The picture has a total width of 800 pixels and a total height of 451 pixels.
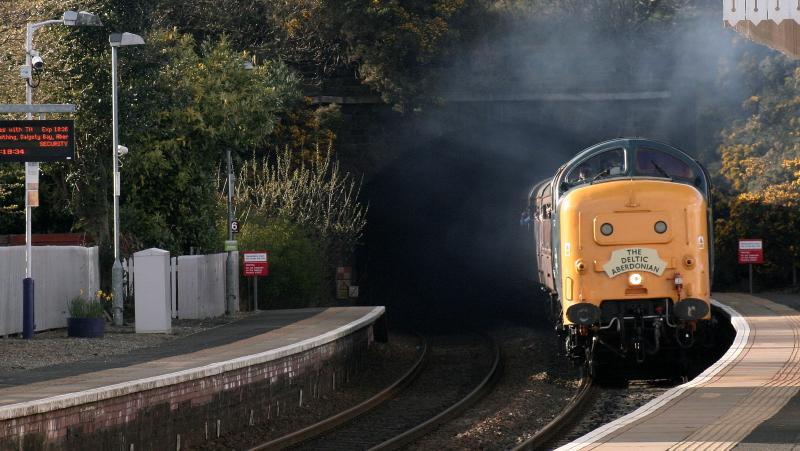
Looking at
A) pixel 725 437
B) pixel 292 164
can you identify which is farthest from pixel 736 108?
pixel 725 437

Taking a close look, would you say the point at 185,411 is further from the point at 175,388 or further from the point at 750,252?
the point at 750,252

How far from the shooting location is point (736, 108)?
159 feet

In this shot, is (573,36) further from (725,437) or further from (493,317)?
(725,437)

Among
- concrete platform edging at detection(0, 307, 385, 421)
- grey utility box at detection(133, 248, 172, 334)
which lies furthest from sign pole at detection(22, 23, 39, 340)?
concrete platform edging at detection(0, 307, 385, 421)

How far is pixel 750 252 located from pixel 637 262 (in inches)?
728

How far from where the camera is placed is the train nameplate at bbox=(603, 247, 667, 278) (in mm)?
19859

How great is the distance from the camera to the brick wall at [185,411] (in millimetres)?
13453

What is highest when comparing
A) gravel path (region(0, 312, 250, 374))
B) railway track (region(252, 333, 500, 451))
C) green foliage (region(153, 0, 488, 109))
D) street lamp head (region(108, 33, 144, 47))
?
green foliage (region(153, 0, 488, 109))

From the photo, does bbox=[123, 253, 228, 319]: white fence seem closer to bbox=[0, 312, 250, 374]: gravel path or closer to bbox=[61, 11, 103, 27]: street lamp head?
bbox=[0, 312, 250, 374]: gravel path

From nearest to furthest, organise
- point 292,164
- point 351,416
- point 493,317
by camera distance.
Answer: point 351,416
point 493,317
point 292,164

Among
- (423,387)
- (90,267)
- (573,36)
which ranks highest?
(573,36)

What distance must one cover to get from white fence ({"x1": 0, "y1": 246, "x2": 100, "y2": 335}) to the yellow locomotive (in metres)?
10.3

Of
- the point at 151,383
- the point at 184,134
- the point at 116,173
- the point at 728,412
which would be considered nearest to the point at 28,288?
the point at 116,173

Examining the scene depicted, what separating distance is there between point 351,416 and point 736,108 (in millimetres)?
32504
